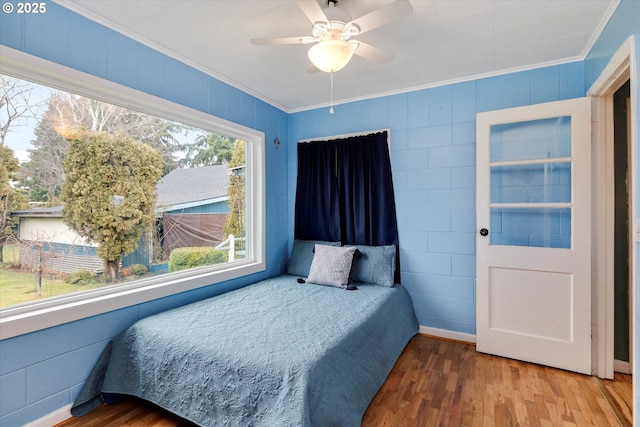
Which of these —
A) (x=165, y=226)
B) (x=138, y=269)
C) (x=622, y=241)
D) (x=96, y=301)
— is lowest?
(x=96, y=301)

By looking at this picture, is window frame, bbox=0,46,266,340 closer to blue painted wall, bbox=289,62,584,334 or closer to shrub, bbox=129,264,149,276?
shrub, bbox=129,264,149,276

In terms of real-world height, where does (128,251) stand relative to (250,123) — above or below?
below

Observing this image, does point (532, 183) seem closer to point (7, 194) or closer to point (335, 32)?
point (335, 32)

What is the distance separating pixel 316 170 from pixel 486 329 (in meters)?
2.27

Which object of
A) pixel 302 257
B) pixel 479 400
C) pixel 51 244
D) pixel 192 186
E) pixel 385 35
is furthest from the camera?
pixel 302 257

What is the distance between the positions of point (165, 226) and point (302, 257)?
4.76ft

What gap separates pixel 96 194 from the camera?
202cm

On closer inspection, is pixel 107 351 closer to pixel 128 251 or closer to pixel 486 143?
pixel 128 251

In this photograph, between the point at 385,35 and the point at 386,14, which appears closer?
the point at 386,14

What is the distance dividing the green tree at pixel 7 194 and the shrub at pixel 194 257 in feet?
3.29

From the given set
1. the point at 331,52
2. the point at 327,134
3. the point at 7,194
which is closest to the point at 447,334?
the point at 327,134

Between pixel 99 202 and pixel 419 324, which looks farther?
pixel 419 324

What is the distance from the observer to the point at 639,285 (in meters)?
1.46

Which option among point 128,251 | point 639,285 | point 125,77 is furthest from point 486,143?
point 128,251
